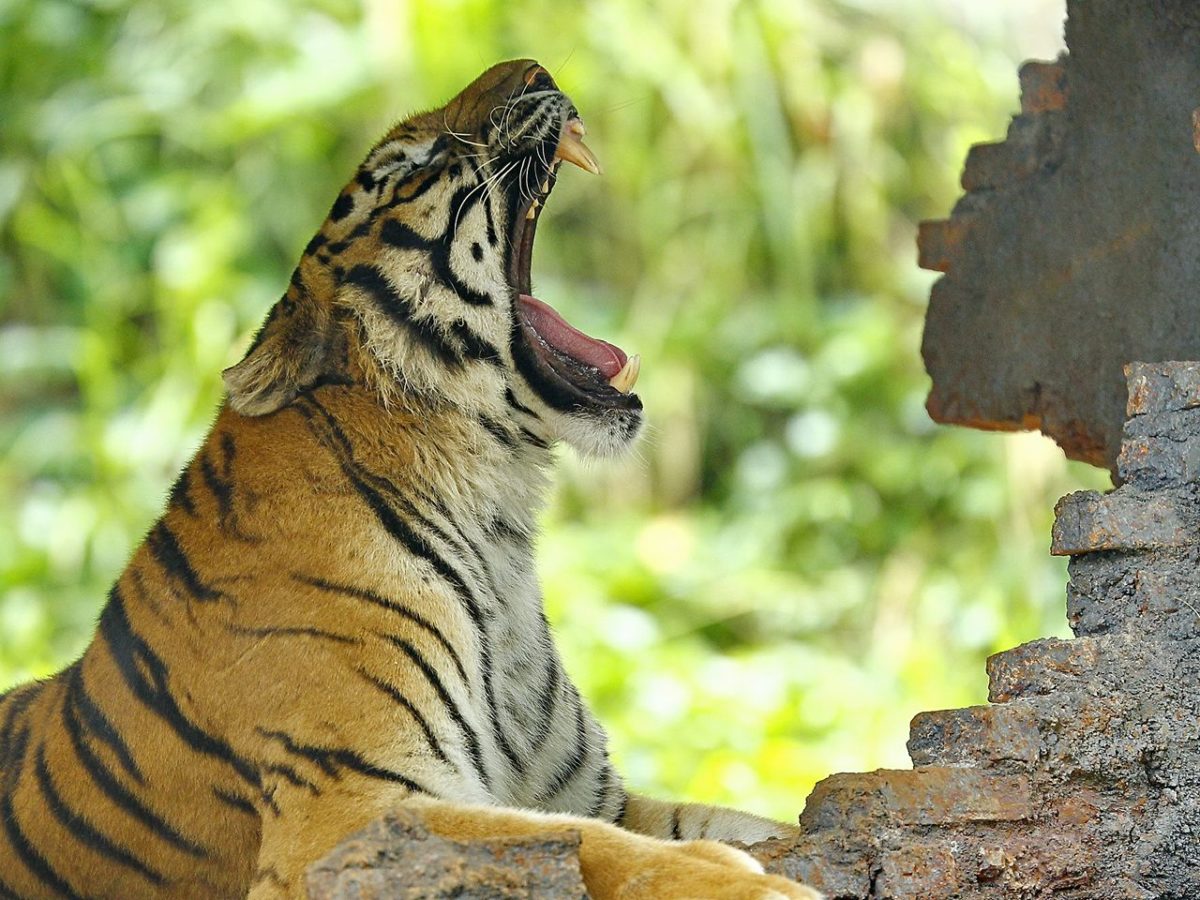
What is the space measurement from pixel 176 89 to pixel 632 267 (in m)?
2.13

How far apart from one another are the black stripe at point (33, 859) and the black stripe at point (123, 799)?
0.15 meters

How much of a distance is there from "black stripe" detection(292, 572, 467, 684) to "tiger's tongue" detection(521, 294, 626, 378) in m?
0.61

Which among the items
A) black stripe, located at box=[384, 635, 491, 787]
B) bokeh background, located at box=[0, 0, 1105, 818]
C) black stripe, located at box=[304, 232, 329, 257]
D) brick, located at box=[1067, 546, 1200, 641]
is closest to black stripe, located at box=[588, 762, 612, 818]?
black stripe, located at box=[384, 635, 491, 787]

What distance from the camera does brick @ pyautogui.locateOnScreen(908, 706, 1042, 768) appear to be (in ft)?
7.40

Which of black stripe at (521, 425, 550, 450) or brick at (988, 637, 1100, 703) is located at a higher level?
black stripe at (521, 425, 550, 450)

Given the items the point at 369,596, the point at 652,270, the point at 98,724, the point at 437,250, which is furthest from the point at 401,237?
the point at 652,270

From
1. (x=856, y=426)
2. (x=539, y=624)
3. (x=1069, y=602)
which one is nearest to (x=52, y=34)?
(x=856, y=426)

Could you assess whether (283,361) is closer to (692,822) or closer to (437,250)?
(437,250)

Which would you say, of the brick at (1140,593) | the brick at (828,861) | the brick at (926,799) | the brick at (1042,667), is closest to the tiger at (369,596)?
the brick at (828,861)

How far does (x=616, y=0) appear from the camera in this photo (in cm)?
739

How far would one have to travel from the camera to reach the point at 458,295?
2.78 metres

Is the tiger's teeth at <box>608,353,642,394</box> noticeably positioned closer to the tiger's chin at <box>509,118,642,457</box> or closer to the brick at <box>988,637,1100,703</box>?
the tiger's chin at <box>509,118,642,457</box>

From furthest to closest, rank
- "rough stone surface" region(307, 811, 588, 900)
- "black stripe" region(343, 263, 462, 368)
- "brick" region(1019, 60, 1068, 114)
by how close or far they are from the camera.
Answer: "brick" region(1019, 60, 1068, 114) < "black stripe" region(343, 263, 462, 368) < "rough stone surface" region(307, 811, 588, 900)

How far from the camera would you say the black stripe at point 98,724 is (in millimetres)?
2502
